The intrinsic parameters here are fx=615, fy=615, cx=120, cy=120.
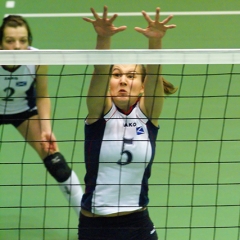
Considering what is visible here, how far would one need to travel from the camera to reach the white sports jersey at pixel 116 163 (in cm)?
265

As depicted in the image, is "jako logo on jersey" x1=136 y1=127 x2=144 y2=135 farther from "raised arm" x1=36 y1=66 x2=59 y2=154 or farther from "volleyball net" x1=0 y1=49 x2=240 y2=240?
"raised arm" x1=36 y1=66 x2=59 y2=154

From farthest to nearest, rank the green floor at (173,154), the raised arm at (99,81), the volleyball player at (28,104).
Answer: the green floor at (173,154), the volleyball player at (28,104), the raised arm at (99,81)

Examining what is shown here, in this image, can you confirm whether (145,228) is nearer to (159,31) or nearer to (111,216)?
(111,216)

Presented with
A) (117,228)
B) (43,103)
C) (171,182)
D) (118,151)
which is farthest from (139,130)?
(171,182)

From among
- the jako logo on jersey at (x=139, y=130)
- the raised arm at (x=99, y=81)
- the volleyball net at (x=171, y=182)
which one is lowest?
the volleyball net at (x=171, y=182)

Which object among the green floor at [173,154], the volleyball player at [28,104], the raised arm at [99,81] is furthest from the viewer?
the green floor at [173,154]

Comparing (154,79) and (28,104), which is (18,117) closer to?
(28,104)

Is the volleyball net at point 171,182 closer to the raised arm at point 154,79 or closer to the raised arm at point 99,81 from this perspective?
the raised arm at point 154,79

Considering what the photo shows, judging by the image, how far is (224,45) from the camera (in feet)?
19.3

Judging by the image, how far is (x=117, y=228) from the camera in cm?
262

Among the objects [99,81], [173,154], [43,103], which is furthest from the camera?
[173,154]

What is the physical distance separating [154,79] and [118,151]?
35 cm

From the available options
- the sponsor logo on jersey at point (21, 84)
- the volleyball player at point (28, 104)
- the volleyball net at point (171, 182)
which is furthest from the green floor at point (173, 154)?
the sponsor logo on jersey at point (21, 84)

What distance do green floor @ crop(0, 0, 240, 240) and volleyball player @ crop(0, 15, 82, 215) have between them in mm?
123
